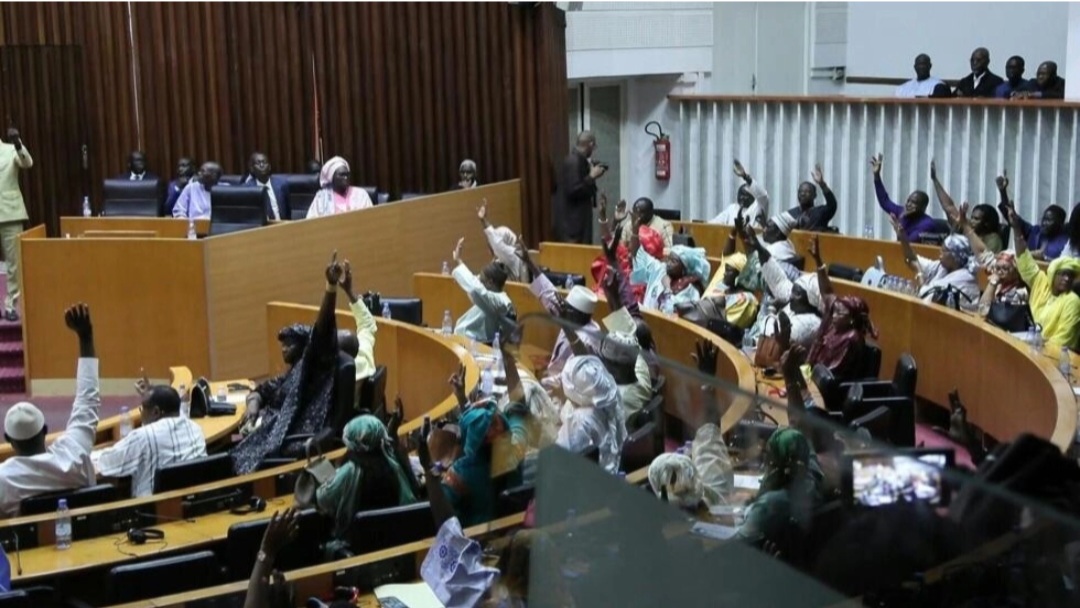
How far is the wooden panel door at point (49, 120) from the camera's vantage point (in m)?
13.4

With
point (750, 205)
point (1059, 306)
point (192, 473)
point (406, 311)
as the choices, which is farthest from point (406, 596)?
point (750, 205)

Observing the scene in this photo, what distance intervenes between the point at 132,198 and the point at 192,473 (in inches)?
262

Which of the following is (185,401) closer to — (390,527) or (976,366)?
(390,527)

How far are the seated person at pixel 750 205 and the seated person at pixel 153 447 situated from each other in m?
5.85

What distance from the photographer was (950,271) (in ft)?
32.1

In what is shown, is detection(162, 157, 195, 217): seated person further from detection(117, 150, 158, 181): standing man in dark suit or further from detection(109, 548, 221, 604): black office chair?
detection(109, 548, 221, 604): black office chair

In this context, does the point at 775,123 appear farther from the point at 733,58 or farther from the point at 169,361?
the point at 169,361

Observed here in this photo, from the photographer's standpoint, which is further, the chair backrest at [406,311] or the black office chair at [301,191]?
the black office chair at [301,191]

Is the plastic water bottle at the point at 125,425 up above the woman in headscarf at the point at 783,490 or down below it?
below

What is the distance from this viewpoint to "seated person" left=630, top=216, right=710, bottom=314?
33.4ft

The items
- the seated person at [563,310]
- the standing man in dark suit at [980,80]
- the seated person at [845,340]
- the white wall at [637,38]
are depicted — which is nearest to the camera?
the seated person at [563,310]

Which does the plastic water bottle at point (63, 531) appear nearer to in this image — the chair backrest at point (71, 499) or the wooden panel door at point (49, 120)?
the chair backrest at point (71, 499)

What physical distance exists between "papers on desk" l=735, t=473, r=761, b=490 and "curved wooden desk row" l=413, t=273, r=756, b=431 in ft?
0.42

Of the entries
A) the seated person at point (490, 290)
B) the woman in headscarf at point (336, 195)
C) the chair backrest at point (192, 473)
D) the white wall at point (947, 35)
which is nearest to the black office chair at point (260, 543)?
the chair backrest at point (192, 473)
